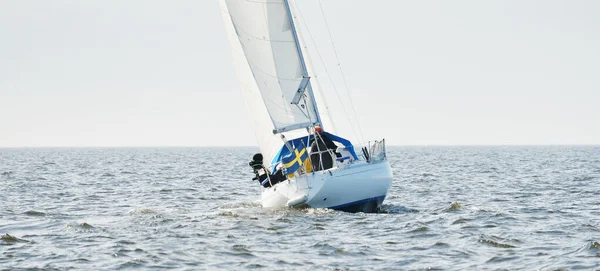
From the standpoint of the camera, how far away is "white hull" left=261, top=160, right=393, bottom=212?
79.0 ft

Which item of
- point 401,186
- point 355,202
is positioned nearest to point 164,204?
point 355,202

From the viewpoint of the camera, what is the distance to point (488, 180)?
43.7m

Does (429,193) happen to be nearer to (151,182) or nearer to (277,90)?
(277,90)

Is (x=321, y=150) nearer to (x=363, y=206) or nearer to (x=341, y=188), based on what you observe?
(x=341, y=188)

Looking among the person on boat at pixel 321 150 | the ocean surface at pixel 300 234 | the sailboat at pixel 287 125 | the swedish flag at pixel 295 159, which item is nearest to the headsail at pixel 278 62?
the sailboat at pixel 287 125

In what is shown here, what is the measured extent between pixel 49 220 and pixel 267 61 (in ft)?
27.2

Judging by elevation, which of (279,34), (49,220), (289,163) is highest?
(279,34)

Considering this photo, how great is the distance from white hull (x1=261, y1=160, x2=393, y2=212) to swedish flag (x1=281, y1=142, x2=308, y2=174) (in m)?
0.37

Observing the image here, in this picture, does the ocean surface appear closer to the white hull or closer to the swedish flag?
the white hull

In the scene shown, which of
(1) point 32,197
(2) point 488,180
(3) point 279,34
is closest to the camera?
(3) point 279,34

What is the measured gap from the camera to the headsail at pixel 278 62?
86.1 feet

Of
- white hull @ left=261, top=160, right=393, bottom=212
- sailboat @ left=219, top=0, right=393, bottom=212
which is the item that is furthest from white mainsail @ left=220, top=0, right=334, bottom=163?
white hull @ left=261, top=160, right=393, bottom=212

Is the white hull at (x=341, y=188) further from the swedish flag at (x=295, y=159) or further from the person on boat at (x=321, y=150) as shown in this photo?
the person on boat at (x=321, y=150)

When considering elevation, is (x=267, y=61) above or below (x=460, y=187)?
above
